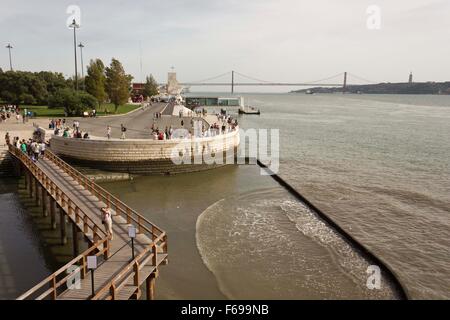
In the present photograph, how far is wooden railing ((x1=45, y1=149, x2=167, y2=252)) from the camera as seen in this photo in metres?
12.8

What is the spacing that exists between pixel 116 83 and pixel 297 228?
41.7 m

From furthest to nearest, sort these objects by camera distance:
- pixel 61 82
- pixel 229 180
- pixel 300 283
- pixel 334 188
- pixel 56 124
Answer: pixel 61 82, pixel 56 124, pixel 229 180, pixel 334 188, pixel 300 283

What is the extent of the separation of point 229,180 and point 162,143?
594 cm

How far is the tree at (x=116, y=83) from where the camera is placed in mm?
53881

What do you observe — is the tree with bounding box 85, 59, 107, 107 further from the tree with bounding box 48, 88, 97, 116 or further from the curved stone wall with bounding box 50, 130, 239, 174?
the curved stone wall with bounding box 50, 130, 239, 174

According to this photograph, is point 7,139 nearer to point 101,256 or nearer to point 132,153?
point 132,153

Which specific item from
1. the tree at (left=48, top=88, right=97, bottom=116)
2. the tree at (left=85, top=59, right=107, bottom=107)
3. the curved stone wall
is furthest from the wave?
the tree at (left=85, top=59, right=107, bottom=107)

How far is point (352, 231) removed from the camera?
1927 cm

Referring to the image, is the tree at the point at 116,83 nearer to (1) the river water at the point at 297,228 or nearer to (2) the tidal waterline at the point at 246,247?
(1) the river water at the point at 297,228

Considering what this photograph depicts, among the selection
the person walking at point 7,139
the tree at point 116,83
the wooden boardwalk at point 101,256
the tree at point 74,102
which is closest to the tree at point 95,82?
the tree at point 116,83

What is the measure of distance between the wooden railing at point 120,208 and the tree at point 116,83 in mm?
29609
